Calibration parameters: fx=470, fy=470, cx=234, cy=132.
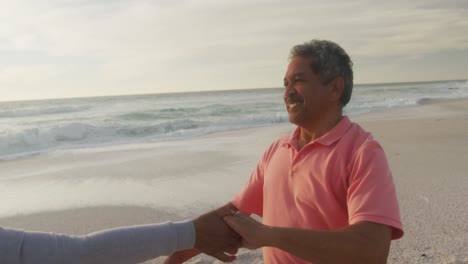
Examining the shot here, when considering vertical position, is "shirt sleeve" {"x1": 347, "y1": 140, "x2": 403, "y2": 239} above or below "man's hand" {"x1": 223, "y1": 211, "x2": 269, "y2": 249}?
above

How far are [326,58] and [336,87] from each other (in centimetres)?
14

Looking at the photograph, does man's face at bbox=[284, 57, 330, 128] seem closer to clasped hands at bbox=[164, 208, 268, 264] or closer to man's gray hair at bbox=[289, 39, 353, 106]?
Answer: man's gray hair at bbox=[289, 39, 353, 106]

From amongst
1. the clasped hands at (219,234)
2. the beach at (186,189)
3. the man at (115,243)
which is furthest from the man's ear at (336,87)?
the beach at (186,189)

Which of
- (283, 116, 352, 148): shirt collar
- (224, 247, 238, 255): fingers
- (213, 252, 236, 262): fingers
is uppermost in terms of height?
(283, 116, 352, 148): shirt collar

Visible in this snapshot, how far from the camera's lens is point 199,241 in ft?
6.86

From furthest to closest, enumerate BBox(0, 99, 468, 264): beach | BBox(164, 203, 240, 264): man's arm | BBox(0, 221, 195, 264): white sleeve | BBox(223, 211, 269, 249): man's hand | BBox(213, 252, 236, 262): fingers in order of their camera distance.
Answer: BBox(0, 99, 468, 264): beach
BBox(213, 252, 236, 262): fingers
BBox(164, 203, 240, 264): man's arm
BBox(223, 211, 269, 249): man's hand
BBox(0, 221, 195, 264): white sleeve

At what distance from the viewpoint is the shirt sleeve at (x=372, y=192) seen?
1.67 meters

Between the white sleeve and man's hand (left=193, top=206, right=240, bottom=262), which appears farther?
man's hand (left=193, top=206, right=240, bottom=262)

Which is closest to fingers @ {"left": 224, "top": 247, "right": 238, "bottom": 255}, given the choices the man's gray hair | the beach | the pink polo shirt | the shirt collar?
the pink polo shirt

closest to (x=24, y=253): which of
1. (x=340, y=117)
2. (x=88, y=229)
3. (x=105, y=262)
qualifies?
(x=105, y=262)

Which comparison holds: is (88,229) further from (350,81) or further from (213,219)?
(350,81)

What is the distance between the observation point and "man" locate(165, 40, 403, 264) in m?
1.68

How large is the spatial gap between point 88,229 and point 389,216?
389 cm

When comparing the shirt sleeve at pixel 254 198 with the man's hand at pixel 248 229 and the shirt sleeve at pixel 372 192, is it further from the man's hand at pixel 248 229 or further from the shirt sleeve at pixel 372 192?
the shirt sleeve at pixel 372 192
